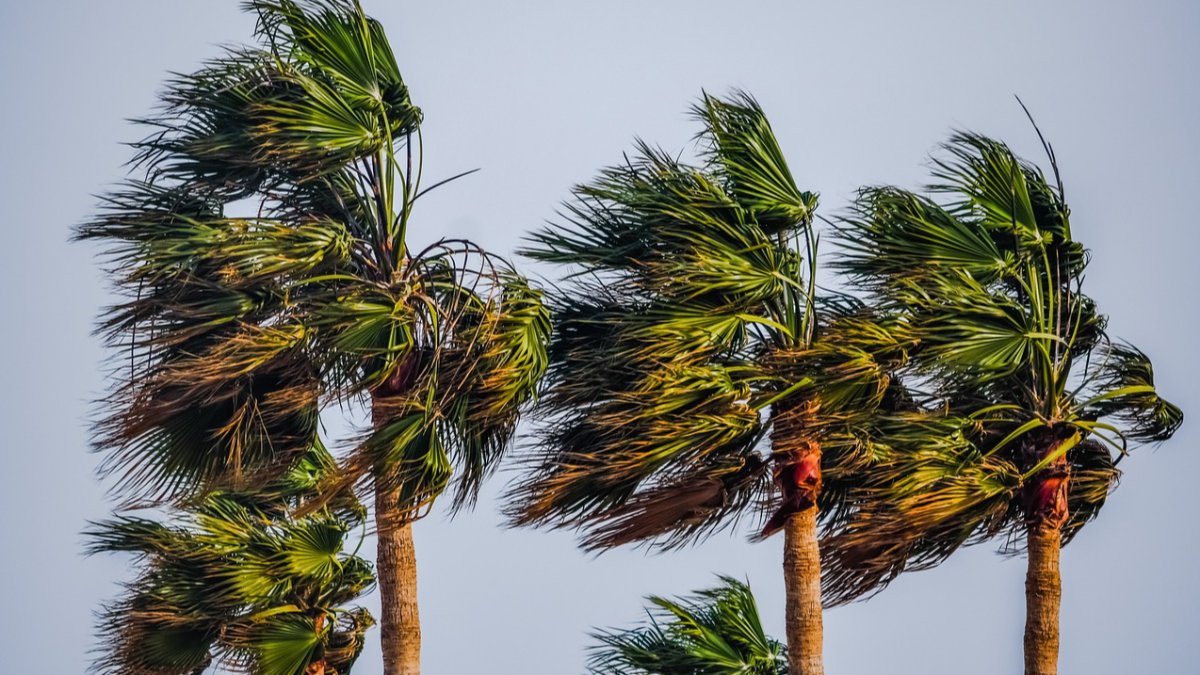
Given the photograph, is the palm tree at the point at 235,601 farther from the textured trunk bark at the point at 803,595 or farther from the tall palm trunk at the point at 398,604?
the textured trunk bark at the point at 803,595

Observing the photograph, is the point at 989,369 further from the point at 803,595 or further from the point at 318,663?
the point at 318,663

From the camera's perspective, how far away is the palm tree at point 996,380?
12.5m

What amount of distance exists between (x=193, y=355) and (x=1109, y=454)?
671cm

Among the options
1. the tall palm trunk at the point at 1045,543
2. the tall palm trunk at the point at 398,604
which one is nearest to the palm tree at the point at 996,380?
the tall palm trunk at the point at 1045,543

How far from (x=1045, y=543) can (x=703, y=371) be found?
9.25 ft

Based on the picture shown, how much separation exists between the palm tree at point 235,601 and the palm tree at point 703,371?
2404 mm

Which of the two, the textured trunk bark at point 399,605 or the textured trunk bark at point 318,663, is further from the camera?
the textured trunk bark at point 318,663

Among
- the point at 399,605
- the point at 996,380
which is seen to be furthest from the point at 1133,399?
the point at 399,605

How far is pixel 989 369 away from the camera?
494 inches

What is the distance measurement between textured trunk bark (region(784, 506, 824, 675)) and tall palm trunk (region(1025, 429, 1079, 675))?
1549 mm

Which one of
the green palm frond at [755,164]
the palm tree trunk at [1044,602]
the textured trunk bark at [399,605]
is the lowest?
the textured trunk bark at [399,605]

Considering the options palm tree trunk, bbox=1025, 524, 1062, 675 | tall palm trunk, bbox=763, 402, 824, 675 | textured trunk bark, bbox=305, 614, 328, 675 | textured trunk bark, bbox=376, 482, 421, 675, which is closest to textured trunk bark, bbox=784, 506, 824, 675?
tall palm trunk, bbox=763, 402, 824, 675

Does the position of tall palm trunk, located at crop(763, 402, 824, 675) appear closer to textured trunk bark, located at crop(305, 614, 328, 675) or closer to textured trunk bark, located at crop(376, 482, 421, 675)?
textured trunk bark, located at crop(376, 482, 421, 675)

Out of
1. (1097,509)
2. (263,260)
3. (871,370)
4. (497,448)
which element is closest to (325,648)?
(497,448)
